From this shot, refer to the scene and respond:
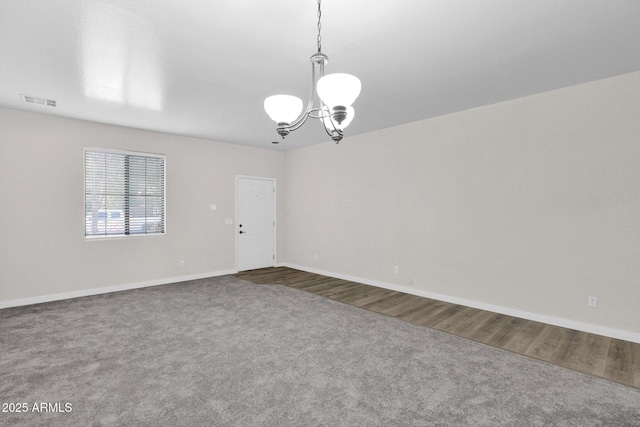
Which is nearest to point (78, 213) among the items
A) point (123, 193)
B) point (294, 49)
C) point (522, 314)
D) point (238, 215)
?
point (123, 193)

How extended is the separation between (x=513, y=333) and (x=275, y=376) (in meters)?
2.67

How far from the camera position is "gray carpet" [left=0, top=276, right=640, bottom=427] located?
2.02 metres

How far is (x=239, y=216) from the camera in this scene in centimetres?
660

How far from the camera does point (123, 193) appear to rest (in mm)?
5148

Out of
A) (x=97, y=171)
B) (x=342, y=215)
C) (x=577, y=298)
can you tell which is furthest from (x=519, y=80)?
(x=97, y=171)

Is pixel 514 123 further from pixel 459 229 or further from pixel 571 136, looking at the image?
pixel 459 229

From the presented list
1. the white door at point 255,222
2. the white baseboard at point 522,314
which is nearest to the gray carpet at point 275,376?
the white baseboard at point 522,314

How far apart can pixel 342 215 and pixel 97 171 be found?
4.33m

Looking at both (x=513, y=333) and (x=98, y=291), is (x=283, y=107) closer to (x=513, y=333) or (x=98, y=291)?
(x=513, y=333)

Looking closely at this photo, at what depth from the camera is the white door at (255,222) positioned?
6.64m

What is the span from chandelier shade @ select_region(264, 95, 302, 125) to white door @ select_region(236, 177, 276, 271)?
4653 millimetres

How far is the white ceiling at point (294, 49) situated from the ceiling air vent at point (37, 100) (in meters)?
0.08

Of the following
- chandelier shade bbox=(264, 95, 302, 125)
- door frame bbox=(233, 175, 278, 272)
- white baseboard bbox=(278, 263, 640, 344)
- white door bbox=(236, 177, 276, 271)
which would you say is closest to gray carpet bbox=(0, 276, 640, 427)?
white baseboard bbox=(278, 263, 640, 344)

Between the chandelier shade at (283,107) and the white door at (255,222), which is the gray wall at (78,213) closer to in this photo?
the white door at (255,222)
